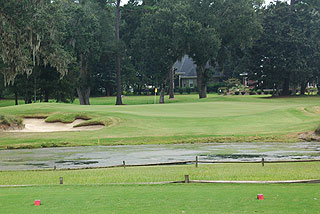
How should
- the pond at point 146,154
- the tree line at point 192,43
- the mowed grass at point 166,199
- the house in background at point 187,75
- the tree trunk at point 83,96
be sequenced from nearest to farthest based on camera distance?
the mowed grass at point 166,199, the pond at point 146,154, the tree line at point 192,43, the tree trunk at point 83,96, the house in background at point 187,75

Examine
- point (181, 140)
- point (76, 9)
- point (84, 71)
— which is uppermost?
point (76, 9)

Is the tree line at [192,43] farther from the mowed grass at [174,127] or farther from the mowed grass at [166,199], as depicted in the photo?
the mowed grass at [166,199]

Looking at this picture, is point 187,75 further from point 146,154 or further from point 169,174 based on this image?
point 169,174

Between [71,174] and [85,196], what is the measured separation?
229 inches

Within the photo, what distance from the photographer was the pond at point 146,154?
69.7ft

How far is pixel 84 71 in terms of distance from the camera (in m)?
71.2

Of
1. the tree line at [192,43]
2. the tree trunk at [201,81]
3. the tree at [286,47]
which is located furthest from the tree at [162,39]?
the tree at [286,47]

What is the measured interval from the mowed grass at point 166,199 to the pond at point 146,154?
8.42m

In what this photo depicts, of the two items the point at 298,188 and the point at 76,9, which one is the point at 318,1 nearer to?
the point at 76,9

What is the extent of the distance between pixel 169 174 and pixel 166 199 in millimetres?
5193

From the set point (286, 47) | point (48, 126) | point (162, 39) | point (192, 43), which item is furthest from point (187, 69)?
point (48, 126)

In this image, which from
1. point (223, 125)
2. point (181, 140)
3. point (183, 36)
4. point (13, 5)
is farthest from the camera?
point (183, 36)

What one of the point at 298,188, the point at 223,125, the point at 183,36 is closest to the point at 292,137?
the point at 223,125

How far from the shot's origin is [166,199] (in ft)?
33.4
